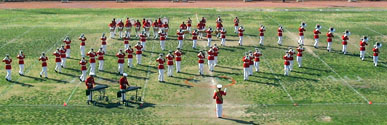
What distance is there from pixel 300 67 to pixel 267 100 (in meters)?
7.28

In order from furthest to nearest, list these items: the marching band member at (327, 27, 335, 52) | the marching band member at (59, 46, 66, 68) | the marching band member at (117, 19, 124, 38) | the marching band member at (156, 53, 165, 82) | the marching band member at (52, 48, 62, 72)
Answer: the marching band member at (117, 19, 124, 38)
the marching band member at (327, 27, 335, 52)
the marching band member at (59, 46, 66, 68)
the marching band member at (52, 48, 62, 72)
the marching band member at (156, 53, 165, 82)

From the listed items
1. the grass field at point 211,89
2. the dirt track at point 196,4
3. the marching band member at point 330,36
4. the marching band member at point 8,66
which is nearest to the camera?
the grass field at point 211,89

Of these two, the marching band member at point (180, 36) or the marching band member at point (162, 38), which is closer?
the marching band member at point (162, 38)

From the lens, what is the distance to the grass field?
72.1 feet

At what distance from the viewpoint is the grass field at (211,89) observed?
72.1 feet

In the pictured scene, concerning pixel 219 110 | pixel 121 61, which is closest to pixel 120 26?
pixel 121 61

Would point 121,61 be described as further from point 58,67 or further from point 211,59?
point 211,59

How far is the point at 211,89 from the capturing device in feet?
86.2

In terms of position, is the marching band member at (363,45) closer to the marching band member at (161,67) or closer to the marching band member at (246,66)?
the marching band member at (246,66)

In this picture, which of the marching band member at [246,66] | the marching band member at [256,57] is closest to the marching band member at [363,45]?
the marching band member at [256,57]

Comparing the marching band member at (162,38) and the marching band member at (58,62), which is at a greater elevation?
the marching band member at (162,38)

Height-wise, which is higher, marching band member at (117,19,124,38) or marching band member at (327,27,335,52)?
marching band member at (117,19,124,38)

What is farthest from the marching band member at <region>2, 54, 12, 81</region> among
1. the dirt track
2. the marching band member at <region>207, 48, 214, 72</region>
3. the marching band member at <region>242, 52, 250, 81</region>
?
the dirt track

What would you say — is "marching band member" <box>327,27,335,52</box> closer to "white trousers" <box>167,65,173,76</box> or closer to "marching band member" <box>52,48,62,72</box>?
"white trousers" <box>167,65,173,76</box>
